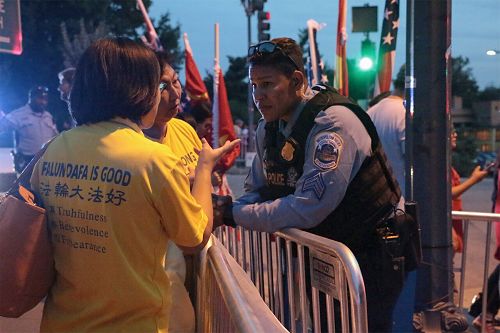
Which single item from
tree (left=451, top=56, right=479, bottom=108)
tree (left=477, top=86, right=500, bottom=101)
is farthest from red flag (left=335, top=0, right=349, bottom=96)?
tree (left=477, top=86, right=500, bottom=101)

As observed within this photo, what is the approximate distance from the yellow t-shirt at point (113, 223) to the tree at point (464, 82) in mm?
65864

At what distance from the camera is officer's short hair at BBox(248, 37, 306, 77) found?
124 inches

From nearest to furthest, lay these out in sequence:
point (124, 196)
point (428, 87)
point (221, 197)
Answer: point (124, 196) < point (221, 197) < point (428, 87)

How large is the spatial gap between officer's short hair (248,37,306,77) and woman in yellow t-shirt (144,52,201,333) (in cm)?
47

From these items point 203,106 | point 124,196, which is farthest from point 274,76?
point 203,106

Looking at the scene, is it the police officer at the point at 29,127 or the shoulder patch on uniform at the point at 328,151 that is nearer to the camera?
the shoulder patch on uniform at the point at 328,151

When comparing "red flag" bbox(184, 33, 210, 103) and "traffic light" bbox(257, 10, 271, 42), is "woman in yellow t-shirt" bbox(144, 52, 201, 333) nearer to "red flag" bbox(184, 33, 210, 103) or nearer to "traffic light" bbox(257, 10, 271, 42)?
"red flag" bbox(184, 33, 210, 103)

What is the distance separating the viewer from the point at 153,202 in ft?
6.89

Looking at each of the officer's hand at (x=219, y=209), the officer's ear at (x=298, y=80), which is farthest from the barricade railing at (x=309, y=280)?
the officer's ear at (x=298, y=80)

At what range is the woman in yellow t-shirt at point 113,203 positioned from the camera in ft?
6.86

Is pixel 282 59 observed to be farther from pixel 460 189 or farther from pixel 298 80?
pixel 460 189

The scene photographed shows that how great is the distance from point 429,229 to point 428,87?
35.8 inches

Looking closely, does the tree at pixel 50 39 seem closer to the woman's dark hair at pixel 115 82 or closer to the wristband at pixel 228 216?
the wristband at pixel 228 216

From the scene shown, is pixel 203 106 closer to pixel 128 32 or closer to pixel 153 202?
pixel 153 202
